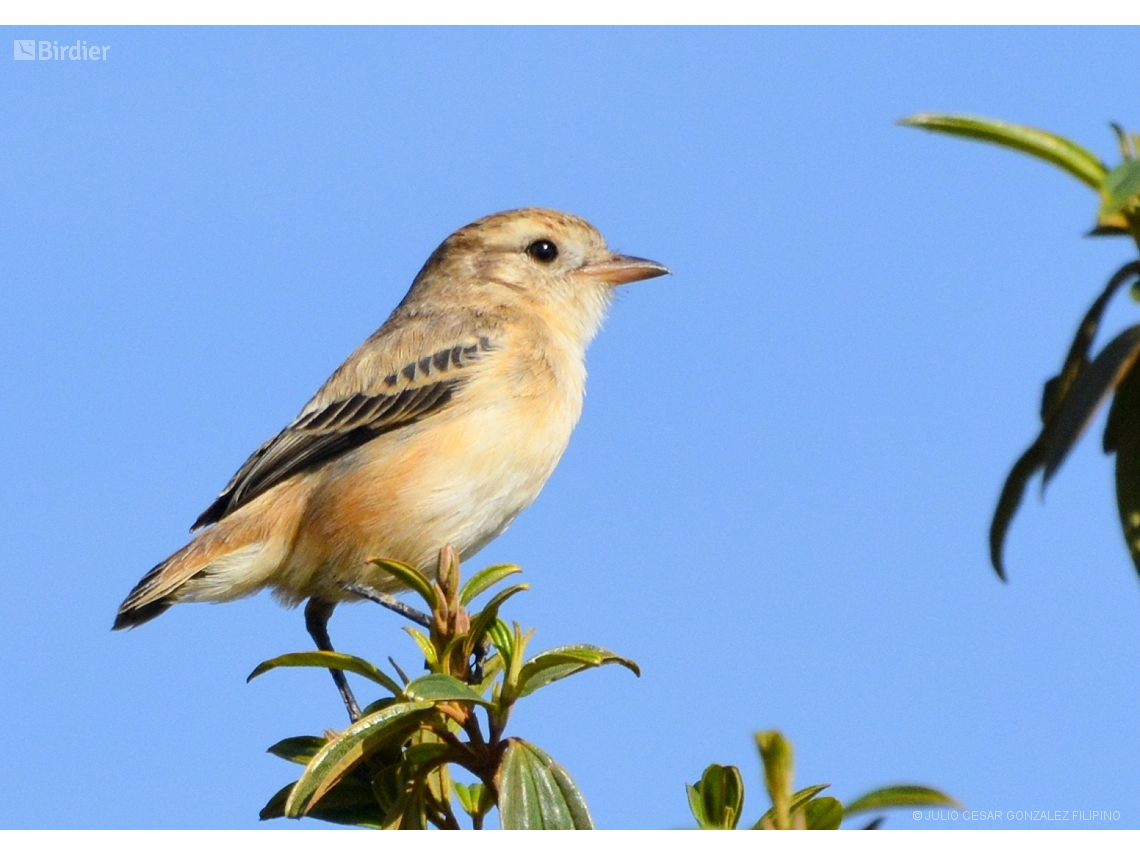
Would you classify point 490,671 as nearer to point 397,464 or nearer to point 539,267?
point 397,464

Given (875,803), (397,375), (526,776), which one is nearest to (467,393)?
(397,375)

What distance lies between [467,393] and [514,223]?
179 cm

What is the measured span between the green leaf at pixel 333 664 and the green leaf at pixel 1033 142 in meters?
2.59

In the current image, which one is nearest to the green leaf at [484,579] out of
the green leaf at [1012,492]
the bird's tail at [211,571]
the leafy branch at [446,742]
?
the leafy branch at [446,742]

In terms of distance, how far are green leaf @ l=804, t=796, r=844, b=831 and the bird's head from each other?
5562mm

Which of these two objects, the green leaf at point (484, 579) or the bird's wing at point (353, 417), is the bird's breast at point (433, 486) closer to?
the bird's wing at point (353, 417)

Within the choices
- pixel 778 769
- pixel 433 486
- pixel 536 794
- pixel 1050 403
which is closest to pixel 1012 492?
pixel 1050 403

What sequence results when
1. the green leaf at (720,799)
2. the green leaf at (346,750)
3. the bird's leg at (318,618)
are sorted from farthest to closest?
the bird's leg at (318,618) → the green leaf at (346,750) → the green leaf at (720,799)

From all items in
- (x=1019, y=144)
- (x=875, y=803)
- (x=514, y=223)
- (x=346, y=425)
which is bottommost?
(x=875, y=803)

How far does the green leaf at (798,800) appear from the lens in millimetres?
3150

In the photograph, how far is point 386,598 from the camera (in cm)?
723

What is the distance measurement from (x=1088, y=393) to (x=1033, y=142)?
1.62 feet

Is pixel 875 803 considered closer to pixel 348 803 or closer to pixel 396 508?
pixel 348 803

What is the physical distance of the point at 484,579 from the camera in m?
4.52
